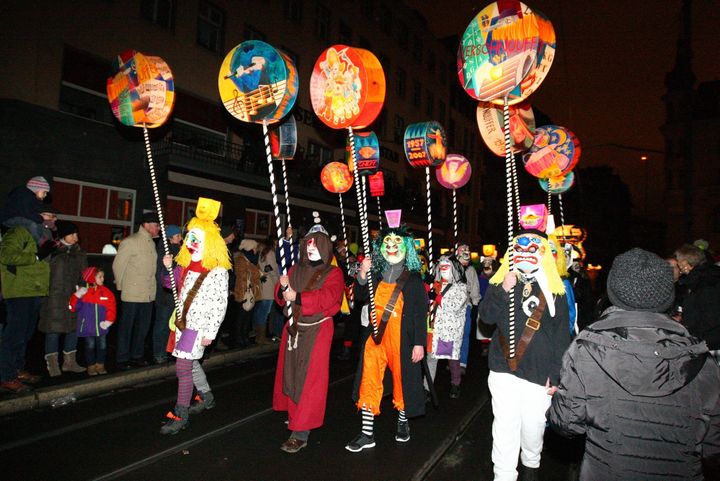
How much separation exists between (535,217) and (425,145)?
Result: 10.9ft

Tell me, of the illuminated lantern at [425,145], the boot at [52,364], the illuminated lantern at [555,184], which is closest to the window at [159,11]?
the illuminated lantern at [425,145]

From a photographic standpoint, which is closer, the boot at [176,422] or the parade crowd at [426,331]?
the parade crowd at [426,331]

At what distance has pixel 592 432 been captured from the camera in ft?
7.41

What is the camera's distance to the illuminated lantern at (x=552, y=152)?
7926 millimetres

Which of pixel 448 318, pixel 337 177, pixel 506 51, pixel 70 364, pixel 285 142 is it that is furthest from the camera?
pixel 337 177

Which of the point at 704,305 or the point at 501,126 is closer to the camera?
the point at 704,305

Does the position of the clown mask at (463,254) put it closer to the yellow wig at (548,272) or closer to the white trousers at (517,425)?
the yellow wig at (548,272)

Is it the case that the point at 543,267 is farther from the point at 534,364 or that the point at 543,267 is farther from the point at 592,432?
the point at 592,432

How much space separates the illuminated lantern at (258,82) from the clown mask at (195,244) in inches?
54.4

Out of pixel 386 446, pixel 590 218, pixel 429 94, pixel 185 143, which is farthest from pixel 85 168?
pixel 590 218

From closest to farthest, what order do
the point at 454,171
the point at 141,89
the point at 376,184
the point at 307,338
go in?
the point at 307,338 < the point at 141,89 < the point at 454,171 < the point at 376,184

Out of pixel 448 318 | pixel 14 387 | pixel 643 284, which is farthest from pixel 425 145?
pixel 14 387

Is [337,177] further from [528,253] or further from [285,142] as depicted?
[528,253]

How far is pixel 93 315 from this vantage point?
6.57 m
